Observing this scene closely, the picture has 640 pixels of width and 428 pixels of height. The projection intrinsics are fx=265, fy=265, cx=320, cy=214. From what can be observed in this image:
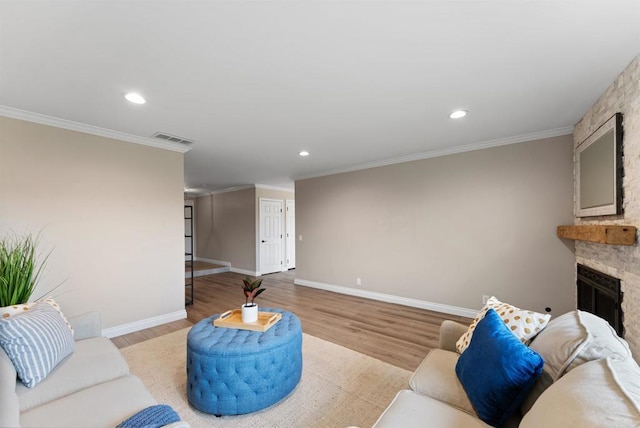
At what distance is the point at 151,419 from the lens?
1.21 m

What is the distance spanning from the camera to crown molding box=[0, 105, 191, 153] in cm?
268

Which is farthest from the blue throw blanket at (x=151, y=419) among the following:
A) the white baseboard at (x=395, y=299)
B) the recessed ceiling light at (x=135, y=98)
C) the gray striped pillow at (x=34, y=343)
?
the white baseboard at (x=395, y=299)

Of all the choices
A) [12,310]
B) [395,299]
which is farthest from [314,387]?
[395,299]

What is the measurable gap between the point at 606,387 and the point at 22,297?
3547 millimetres

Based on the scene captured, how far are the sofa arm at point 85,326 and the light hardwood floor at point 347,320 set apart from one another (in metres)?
1.09

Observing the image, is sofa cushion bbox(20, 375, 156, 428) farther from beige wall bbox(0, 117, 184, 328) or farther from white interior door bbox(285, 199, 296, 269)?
white interior door bbox(285, 199, 296, 269)

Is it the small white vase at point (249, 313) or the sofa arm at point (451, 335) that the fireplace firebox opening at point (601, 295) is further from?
the small white vase at point (249, 313)

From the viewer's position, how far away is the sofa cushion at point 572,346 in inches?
44.2

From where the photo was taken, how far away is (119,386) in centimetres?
154

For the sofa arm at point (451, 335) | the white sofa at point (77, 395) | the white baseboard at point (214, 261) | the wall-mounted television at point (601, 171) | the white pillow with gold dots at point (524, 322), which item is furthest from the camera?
the white baseboard at point (214, 261)

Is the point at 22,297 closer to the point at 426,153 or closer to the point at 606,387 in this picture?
the point at 606,387

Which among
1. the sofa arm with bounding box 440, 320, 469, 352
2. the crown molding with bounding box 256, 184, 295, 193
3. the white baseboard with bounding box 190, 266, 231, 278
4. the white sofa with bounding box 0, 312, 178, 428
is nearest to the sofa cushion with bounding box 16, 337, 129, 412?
the white sofa with bounding box 0, 312, 178, 428

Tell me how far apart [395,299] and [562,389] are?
12.5ft

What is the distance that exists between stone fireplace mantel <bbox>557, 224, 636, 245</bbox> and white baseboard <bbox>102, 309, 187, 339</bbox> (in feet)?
15.9
